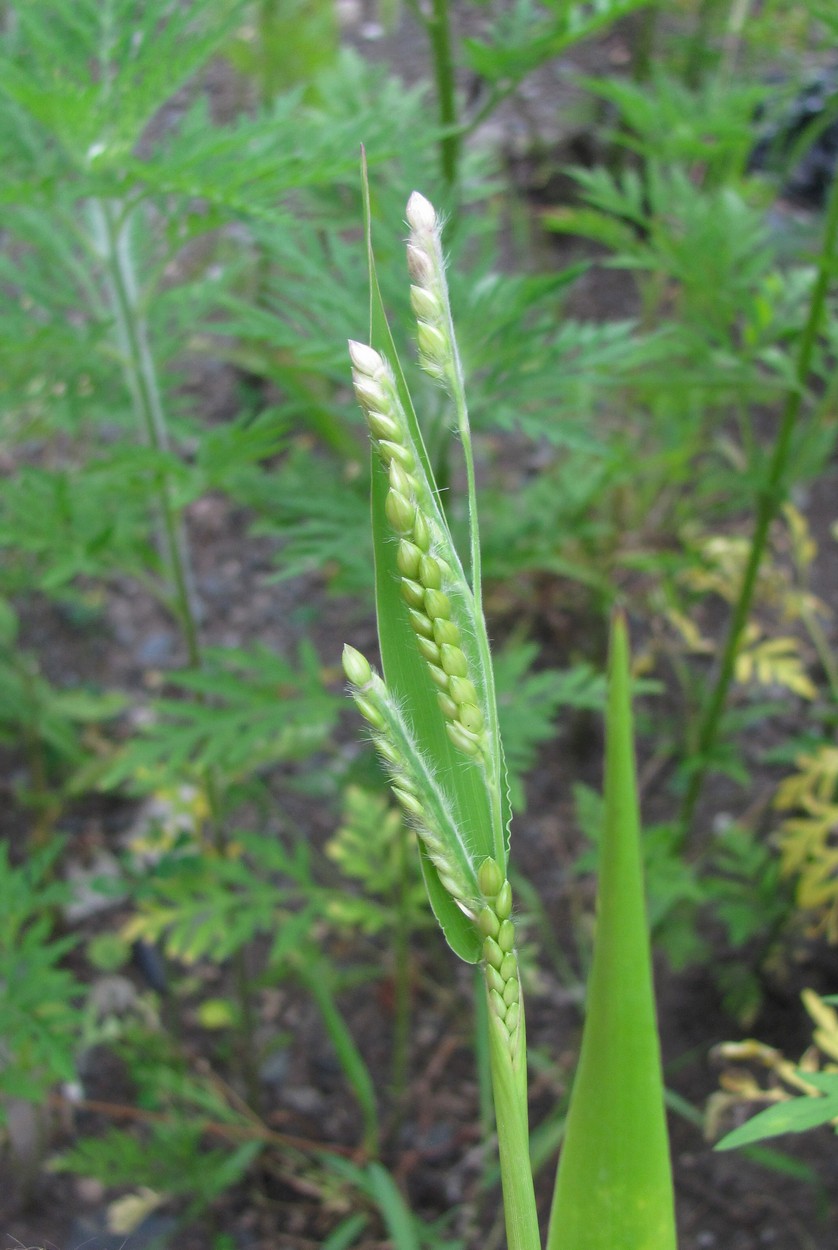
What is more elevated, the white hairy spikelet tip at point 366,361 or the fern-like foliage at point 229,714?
the white hairy spikelet tip at point 366,361

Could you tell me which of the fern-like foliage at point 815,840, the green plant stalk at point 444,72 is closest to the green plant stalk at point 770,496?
the fern-like foliage at point 815,840

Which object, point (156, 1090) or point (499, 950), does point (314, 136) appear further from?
point (156, 1090)

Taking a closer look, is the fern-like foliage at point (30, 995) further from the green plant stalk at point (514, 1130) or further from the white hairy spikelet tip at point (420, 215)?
the white hairy spikelet tip at point (420, 215)

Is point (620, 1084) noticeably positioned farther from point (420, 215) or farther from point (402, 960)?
point (402, 960)

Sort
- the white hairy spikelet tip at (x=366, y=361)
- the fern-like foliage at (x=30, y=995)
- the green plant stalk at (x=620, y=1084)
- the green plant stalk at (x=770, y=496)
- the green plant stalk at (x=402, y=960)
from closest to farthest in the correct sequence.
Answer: the white hairy spikelet tip at (x=366, y=361) → the green plant stalk at (x=620, y=1084) → the fern-like foliage at (x=30, y=995) → the green plant stalk at (x=770, y=496) → the green plant stalk at (x=402, y=960)

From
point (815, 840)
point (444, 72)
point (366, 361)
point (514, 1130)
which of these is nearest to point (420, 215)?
point (366, 361)

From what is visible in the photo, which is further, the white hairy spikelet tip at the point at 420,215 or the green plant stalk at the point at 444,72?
the green plant stalk at the point at 444,72
